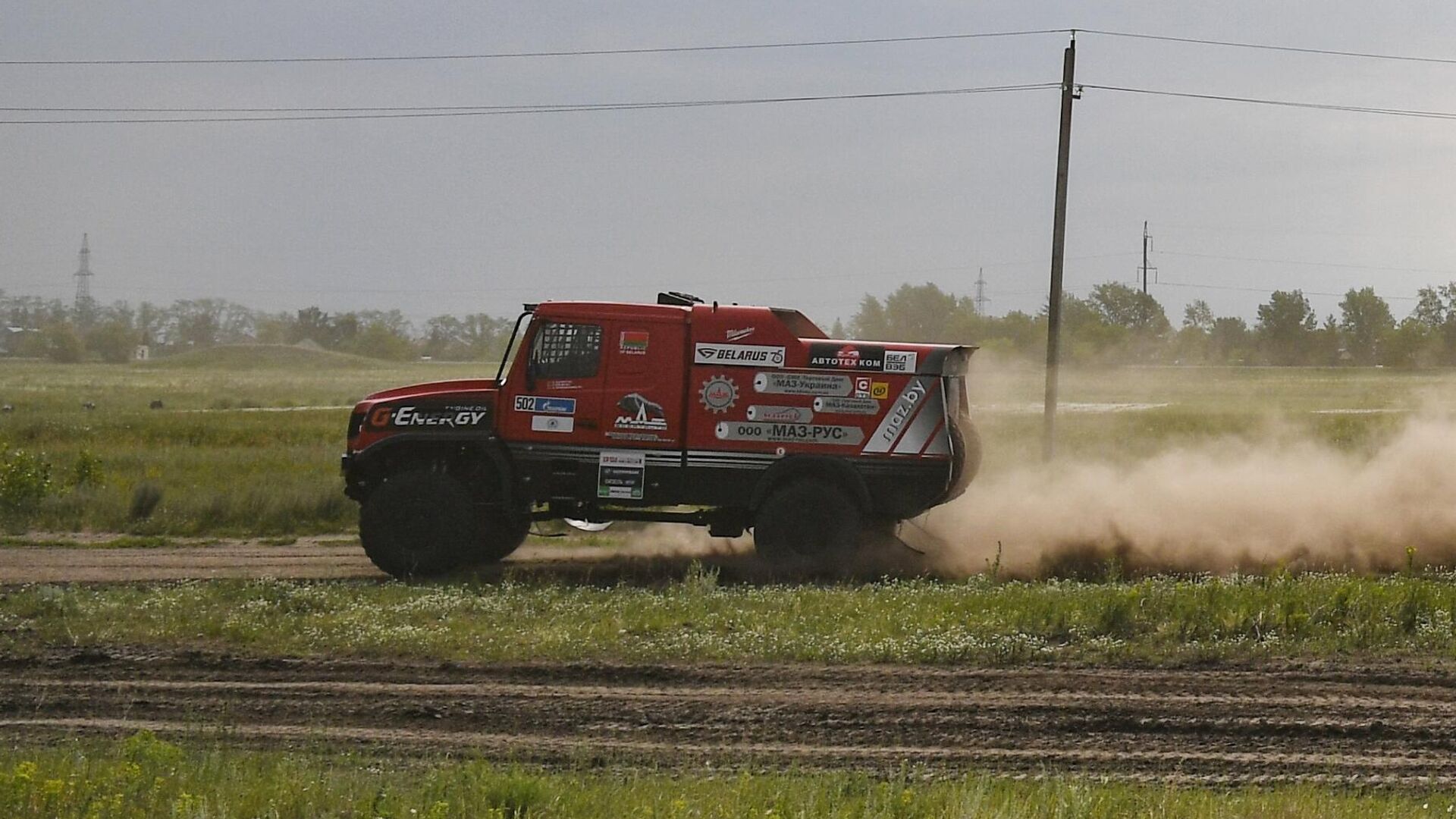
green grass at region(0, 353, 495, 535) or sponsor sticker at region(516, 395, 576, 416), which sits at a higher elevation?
sponsor sticker at region(516, 395, 576, 416)

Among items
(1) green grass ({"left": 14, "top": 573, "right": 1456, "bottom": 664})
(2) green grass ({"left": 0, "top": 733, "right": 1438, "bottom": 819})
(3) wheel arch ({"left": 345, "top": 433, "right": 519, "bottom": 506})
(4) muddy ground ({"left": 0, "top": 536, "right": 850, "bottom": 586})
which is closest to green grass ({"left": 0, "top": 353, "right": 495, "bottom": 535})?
(4) muddy ground ({"left": 0, "top": 536, "right": 850, "bottom": 586})

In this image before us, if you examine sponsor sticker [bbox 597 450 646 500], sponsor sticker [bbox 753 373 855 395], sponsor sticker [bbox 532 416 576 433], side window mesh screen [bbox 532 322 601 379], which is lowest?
sponsor sticker [bbox 597 450 646 500]

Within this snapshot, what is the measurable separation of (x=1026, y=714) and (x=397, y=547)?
26.2 feet

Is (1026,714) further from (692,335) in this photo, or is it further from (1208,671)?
(692,335)

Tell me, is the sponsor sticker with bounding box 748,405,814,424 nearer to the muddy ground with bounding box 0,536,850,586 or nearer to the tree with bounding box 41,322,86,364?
the muddy ground with bounding box 0,536,850,586

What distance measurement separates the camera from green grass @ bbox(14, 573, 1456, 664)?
10.3 meters

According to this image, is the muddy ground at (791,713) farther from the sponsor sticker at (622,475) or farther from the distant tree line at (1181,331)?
the distant tree line at (1181,331)

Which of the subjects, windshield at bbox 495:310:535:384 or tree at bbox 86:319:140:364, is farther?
tree at bbox 86:319:140:364

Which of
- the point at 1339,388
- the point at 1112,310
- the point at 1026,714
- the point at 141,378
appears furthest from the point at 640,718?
the point at 141,378

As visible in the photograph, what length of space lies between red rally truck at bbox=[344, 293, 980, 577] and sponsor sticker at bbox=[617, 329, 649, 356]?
2 cm

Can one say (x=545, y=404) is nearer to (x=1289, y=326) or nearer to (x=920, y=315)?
(x=920, y=315)

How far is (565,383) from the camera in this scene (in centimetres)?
1441

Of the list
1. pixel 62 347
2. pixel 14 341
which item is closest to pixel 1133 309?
pixel 62 347

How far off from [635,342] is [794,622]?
4196 mm
